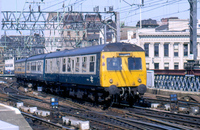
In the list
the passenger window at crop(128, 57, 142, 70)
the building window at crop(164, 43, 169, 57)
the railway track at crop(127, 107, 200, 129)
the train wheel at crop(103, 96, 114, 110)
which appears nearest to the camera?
the railway track at crop(127, 107, 200, 129)

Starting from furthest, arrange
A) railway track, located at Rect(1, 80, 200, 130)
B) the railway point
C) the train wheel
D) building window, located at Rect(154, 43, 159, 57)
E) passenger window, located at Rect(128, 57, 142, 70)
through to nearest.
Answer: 1. building window, located at Rect(154, 43, 159, 57)
2. the train wheel
3. passenger window, located at Rect(128, 57, 142, 70)
4. railway track, located at Rect(1, 80, 200, 130)
5. the railway point

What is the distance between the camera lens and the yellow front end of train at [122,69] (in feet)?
53.4

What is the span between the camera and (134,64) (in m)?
17.0

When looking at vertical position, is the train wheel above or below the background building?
below

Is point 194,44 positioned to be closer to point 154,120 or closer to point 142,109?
Result: point 142,109

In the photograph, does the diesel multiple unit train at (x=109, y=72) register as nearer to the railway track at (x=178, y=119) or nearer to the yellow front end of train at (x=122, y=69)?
the yellow front end of train at (x=122, y=69)

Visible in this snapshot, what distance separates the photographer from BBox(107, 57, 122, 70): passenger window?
16.4 metres

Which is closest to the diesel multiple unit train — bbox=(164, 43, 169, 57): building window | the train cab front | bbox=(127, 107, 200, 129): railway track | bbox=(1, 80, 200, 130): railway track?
the train cab front

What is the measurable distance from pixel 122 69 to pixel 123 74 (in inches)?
9.8

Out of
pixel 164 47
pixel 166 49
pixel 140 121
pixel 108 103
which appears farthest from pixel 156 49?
pixel 140 121

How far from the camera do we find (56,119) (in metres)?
14.3

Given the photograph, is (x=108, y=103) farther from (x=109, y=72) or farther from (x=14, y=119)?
(x=14, y=119)

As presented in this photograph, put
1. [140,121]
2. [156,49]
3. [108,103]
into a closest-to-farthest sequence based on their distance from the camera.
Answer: [140,121] → [108,103] → [156,49]

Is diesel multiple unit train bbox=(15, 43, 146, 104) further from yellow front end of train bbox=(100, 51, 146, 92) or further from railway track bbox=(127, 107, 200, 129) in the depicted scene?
railway track bbox=(127, 107, 200, 129)
